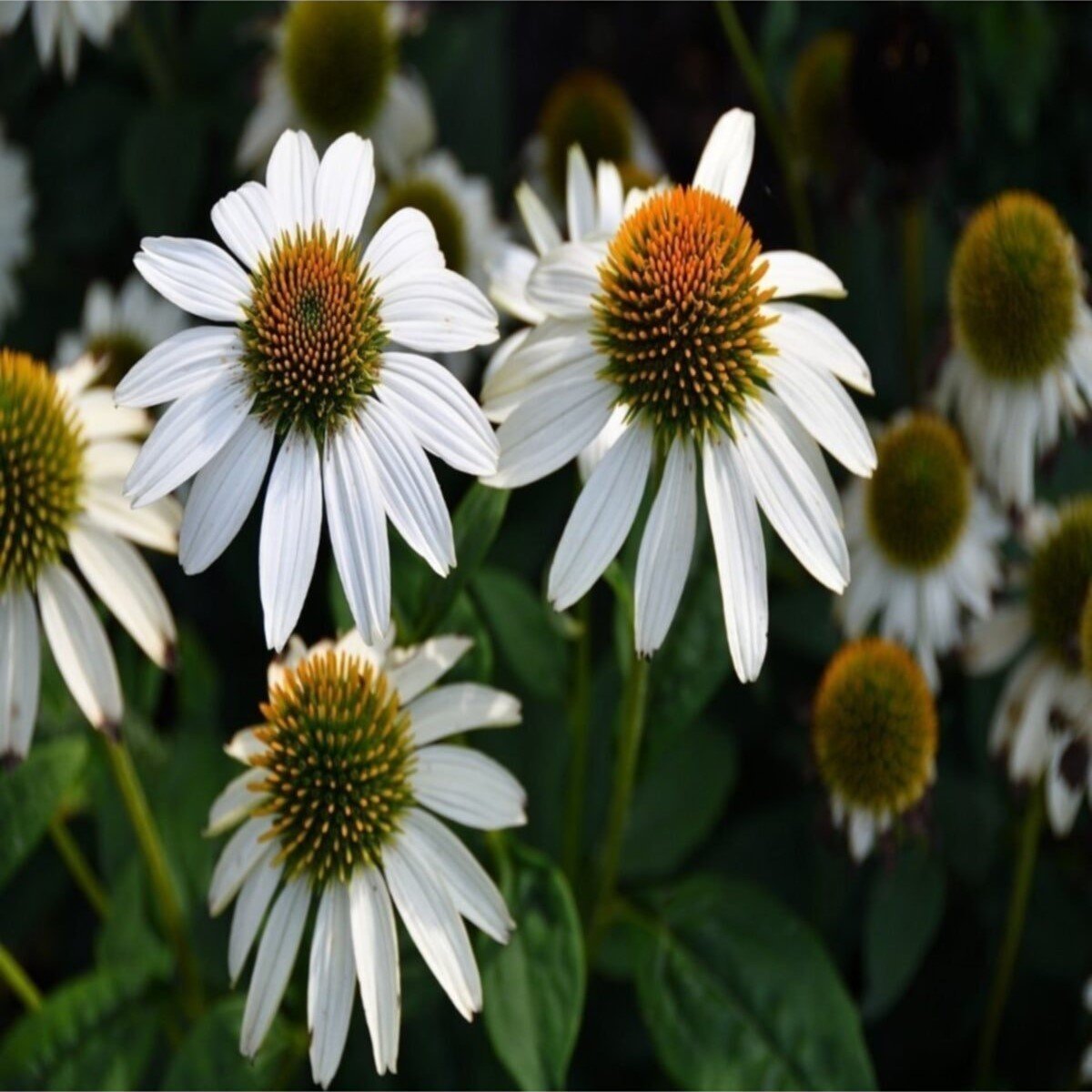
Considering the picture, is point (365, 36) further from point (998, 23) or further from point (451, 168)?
point (998, 23)

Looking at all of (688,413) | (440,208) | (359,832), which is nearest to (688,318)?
(688,413)

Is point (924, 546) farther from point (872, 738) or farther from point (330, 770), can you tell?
point (330, 770)

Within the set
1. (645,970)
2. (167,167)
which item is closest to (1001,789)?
(645,970)

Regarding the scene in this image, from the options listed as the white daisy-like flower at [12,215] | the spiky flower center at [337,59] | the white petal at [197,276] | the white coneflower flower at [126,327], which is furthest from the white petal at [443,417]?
the white daisy-like flower at [12,215]

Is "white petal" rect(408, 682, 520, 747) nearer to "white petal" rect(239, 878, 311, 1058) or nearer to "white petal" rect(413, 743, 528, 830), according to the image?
"white petal" rect(413, 743, 528, 830)

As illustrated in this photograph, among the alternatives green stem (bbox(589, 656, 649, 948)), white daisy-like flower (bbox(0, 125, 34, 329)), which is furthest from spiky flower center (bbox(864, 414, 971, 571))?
white daisy-like flower (bbox(0, 125, 34, 329))

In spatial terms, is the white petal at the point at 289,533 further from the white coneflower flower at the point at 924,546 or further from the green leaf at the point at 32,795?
the white coneflower flower at the point at 924,546
